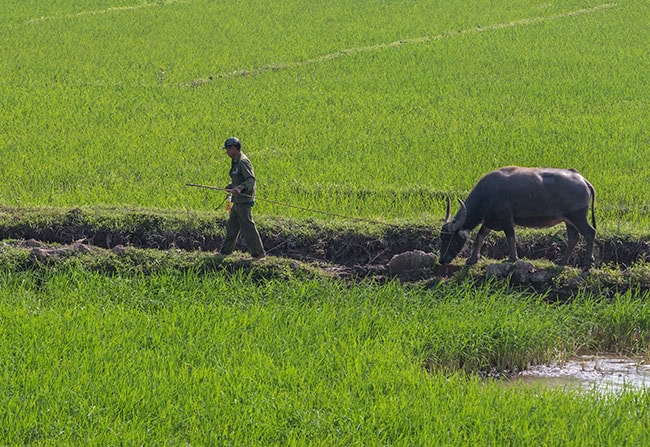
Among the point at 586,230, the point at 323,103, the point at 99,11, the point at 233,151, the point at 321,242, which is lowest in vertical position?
the point at 321,242

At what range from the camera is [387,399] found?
5.95 m

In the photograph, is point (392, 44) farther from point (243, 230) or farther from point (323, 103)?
point (243, 230)

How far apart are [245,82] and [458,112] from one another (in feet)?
13.6

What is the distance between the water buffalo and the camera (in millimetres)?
8391

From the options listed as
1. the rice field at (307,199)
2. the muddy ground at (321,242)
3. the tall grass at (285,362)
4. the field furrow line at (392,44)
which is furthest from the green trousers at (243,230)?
the field furrow line at (392,44)

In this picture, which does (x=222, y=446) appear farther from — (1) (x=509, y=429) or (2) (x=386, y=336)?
(2) (x=386, y=336)

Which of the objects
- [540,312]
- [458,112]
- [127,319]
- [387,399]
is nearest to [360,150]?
[458,112]

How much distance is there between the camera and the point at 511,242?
8.61m

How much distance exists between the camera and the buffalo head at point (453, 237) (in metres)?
8.46

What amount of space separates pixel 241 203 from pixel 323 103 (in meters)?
7.26

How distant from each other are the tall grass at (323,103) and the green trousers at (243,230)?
4.62 feet

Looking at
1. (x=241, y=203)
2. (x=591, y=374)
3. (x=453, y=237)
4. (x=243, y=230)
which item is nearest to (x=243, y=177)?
(x=241, y=203)

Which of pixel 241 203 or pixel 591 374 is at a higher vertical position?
pixel 241 203

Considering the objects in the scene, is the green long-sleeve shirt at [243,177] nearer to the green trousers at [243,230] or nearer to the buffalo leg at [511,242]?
the green trousers at [243,230]
